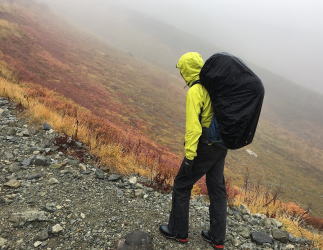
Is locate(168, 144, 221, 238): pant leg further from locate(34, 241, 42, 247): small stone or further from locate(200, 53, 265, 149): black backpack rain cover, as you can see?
locate(34, 241, 42, 247): small stone

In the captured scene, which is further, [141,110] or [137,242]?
[141,110]

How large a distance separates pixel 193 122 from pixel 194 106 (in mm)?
227

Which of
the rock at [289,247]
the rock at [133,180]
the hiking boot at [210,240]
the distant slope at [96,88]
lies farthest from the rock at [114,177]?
the distant slope at [96,88]

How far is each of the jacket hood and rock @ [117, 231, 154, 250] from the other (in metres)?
2.44

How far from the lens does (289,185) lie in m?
27.4

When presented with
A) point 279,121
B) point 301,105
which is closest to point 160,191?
point 279,121

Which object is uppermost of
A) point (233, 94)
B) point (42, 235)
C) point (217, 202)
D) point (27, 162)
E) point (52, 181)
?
point (233, 94)

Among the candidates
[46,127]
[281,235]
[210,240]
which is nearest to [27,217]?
[210,240]

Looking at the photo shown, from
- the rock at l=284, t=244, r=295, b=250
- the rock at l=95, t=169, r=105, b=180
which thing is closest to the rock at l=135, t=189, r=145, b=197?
the rock at l=95, t=169, r=105, b=180

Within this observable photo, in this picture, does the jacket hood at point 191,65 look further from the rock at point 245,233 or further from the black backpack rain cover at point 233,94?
the rock at point 245,233

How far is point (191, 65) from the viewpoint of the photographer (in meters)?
4.78

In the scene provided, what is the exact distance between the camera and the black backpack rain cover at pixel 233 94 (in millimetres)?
4387

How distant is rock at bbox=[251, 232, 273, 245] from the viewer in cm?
593

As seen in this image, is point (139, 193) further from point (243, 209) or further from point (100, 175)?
point (243, 209)
